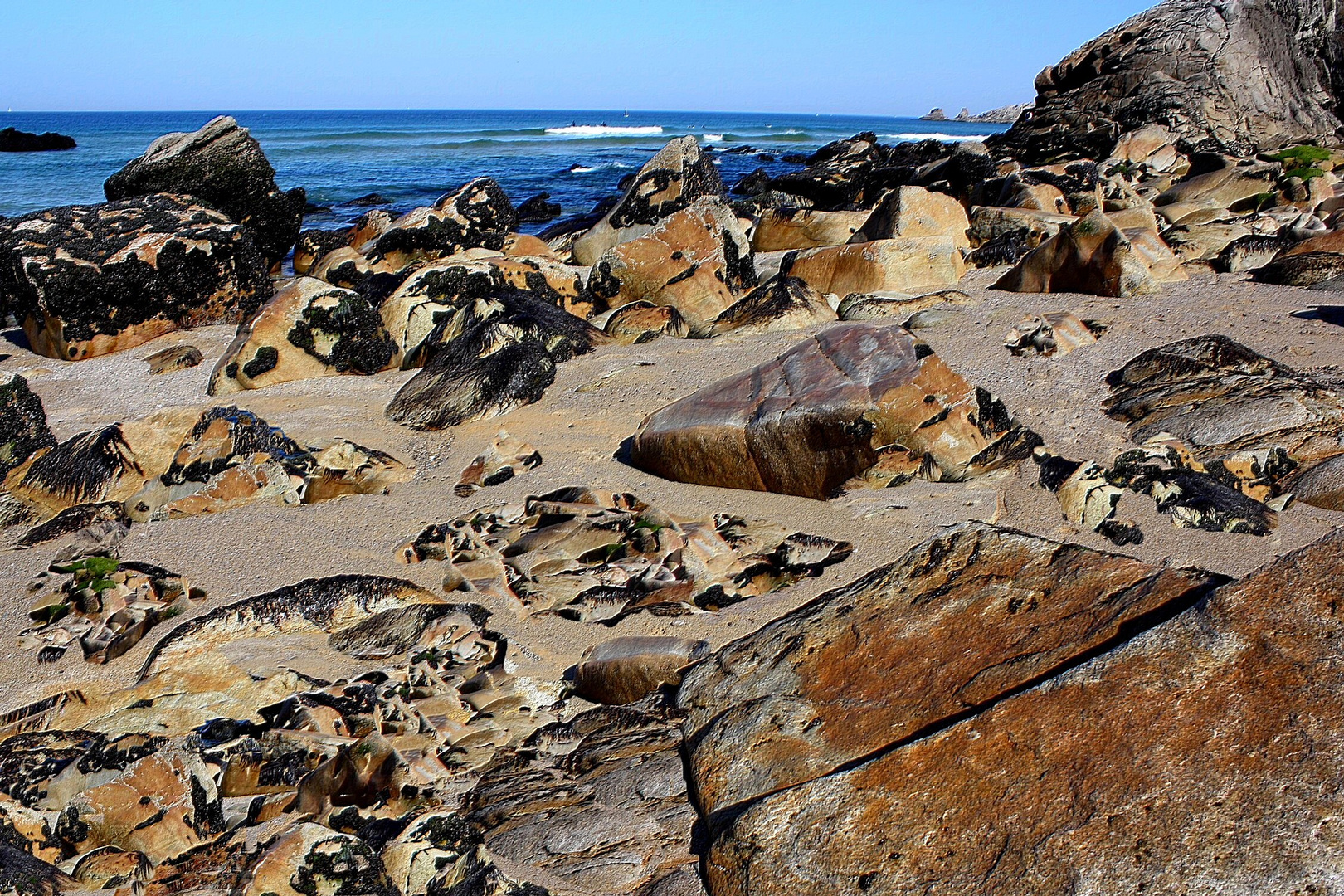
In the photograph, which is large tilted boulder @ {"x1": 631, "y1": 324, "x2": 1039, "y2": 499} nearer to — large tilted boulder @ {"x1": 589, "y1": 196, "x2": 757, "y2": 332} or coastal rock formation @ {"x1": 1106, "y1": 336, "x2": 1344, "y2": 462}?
coastal rock formation @ {"x1": 1106, "y1": 336, "x2": 1344, "y2": 462}

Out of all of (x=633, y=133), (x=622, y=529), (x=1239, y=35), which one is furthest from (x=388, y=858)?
(x=633, y=133)

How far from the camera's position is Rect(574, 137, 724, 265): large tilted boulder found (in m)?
10.2

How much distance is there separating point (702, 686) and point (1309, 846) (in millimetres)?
1634

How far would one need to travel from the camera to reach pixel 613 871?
7.97 feet

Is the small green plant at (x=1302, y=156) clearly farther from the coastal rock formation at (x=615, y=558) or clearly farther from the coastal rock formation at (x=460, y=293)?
the coastal rock formation at (x=615, y=558)

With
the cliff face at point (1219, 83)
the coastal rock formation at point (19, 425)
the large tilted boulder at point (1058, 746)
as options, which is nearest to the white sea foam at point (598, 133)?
the cliff face at point (1219, 83)

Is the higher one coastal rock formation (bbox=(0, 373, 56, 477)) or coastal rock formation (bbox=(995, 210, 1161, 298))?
coastal rock formation (bbox=(995, 210, 1161, 298))

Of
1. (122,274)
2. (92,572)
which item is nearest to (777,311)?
(92,572)

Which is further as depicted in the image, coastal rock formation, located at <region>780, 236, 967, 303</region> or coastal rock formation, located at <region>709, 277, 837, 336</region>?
coastal rock formation, located at <region>780, 236, 967, 303</region>

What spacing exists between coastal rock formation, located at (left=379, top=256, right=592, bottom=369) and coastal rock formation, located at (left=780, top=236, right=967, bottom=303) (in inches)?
73.1

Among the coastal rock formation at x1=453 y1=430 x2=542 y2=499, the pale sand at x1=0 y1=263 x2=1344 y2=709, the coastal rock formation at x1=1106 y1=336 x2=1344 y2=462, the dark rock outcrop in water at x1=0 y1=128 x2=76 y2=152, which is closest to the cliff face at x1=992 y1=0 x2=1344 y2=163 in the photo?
the pale sand at x1=0 y1=263 x2=1344 y2=709

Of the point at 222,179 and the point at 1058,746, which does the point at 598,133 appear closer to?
the point at 222,179

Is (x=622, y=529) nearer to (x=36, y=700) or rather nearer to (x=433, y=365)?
(x=36, y=700)

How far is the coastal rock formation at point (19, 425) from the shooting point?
224 inches
